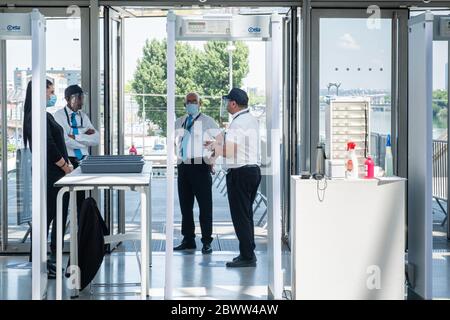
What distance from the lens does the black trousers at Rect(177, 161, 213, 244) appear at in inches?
307

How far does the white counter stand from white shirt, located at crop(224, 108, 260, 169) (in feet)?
5.74

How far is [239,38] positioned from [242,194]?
6.13 ft

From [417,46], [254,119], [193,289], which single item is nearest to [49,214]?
[193,289]

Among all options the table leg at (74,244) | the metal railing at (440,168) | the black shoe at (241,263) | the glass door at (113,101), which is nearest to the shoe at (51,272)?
the table leg at (74,244)

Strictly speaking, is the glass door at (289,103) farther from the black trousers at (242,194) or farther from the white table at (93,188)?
the white table at (93,188)

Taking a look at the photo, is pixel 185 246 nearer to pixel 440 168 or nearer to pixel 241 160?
pixel 241 160

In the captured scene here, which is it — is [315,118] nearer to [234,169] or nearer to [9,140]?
[234,169]

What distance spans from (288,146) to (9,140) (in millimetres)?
2742

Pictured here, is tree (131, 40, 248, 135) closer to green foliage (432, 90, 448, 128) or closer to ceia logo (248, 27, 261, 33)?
green foliage (432, 90, 448, 128)

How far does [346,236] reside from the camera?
5.26 meters

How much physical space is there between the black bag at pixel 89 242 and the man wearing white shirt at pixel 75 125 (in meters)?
1.48

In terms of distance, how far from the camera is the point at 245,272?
276 inches

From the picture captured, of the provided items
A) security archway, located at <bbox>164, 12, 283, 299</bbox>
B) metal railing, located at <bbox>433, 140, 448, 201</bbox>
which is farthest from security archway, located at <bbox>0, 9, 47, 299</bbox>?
metal railing, located at <bbox>433, 140, 448, 201</bbox>

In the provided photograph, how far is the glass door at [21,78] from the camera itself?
766cm
